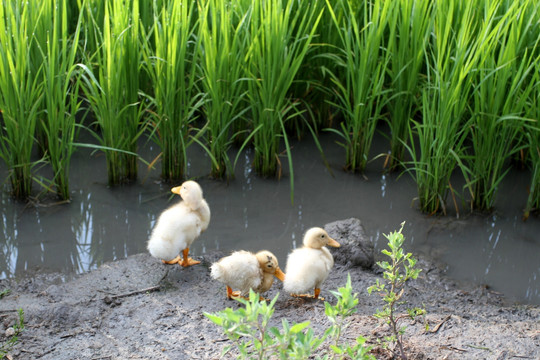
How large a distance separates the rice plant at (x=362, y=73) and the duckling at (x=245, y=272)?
5.10 feet

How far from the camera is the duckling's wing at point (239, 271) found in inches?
126

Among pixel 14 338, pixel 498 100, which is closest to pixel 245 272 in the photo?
pixel 14 338

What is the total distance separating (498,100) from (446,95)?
0.35m

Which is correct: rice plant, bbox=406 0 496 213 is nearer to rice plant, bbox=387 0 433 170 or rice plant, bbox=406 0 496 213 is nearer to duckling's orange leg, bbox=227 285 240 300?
rice plant, bbox=387 0 433 170

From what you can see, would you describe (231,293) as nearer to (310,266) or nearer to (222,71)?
(310,266)

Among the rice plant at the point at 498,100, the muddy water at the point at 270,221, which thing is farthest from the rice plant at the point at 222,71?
the rice plant at the point at 498,100

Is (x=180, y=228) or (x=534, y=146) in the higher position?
(x=534, y=146)

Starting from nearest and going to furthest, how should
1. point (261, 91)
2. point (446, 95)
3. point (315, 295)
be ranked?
point (315, 295) → point (446, 95) → point (261, 91)

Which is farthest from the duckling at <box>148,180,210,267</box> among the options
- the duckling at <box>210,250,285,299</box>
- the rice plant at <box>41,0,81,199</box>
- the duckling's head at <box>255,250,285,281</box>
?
the rice plant at <box>41,0,81,199</box>

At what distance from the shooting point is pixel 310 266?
3254 millimetres

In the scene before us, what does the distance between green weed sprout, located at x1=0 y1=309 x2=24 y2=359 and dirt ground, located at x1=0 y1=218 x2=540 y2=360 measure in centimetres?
3

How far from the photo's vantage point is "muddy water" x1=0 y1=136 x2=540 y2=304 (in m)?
4.00

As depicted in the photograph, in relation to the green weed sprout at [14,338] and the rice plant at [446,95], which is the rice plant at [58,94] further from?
the rice plant at [446,95]

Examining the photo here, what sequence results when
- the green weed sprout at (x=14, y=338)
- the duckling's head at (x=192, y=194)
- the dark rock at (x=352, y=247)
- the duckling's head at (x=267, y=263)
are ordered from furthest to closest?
the dark rock at (x=352, y=247), the duckling's head at (x=192, y=194), the duckling's head at (x=267, y=263), the green weed sprout at (x=14, y=338)
